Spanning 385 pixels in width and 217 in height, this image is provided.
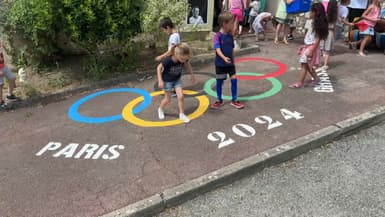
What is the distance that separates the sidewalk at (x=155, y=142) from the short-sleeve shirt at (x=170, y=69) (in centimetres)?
68

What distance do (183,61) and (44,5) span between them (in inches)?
128

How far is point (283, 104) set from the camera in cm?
572

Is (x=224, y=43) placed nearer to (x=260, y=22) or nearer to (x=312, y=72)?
(x=312, y=72)

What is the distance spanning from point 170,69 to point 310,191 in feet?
8.76

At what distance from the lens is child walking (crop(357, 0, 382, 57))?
8031mm

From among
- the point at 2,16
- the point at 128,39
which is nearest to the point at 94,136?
the point at 128,39

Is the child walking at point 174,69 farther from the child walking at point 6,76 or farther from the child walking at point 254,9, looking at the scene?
the child walking at point 254,9

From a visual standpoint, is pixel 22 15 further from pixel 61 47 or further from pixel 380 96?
pixel 380 96

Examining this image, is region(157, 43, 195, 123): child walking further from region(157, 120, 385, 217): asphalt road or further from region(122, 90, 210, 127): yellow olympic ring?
region(157, 120, 385, 217): asphalt road

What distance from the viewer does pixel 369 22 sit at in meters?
8.18

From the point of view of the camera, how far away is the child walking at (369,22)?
8031mm

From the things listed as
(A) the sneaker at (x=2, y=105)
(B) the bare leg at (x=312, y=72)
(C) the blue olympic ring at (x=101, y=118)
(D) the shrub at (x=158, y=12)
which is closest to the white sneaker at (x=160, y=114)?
(C) the blue olympic ring at (x=101, y=118)

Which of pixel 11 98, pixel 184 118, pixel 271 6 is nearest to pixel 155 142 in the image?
pixel 184 118

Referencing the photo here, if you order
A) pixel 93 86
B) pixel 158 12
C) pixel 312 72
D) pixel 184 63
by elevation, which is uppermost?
pixel 158 12
